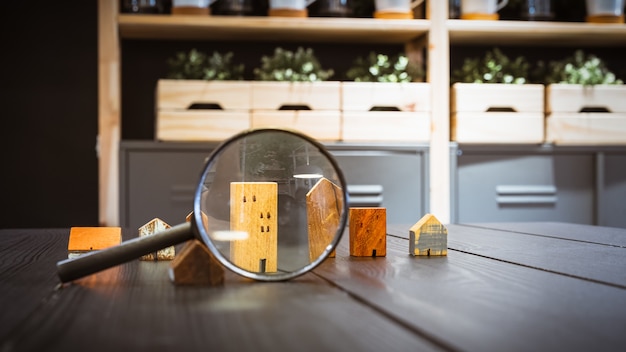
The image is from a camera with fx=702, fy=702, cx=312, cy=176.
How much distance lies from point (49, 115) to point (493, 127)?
1.65 meters

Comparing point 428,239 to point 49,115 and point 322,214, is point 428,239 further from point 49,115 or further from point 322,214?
point 49,115

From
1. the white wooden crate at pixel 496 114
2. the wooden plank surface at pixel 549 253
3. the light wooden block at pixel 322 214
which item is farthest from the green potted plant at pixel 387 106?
the light wooden block at pixel 322 214

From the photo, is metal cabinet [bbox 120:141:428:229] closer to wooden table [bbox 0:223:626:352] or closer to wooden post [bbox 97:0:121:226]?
wooden post [bbox 97:0:121:226]

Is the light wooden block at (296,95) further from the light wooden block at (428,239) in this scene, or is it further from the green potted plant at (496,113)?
Result: the light wooden block at (428,239)

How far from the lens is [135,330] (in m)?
0.42

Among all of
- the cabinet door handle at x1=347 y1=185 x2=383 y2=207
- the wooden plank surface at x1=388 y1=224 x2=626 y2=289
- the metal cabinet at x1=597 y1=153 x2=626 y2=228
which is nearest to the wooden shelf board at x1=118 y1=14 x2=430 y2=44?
the cabinet door handle at x1=347 y1=185 x2=383 y2=207

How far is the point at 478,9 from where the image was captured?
8.21 feet

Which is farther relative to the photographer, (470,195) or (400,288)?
(470,195)

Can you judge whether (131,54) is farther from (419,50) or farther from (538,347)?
(538,347)

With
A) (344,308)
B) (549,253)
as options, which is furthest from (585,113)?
(344,308)

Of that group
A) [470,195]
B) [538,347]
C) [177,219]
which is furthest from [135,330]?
[470,195]

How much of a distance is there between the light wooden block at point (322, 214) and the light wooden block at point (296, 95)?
168cm

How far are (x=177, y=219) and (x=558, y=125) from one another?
134 centimetres

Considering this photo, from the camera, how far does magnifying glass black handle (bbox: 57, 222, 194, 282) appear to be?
2.00 feet
